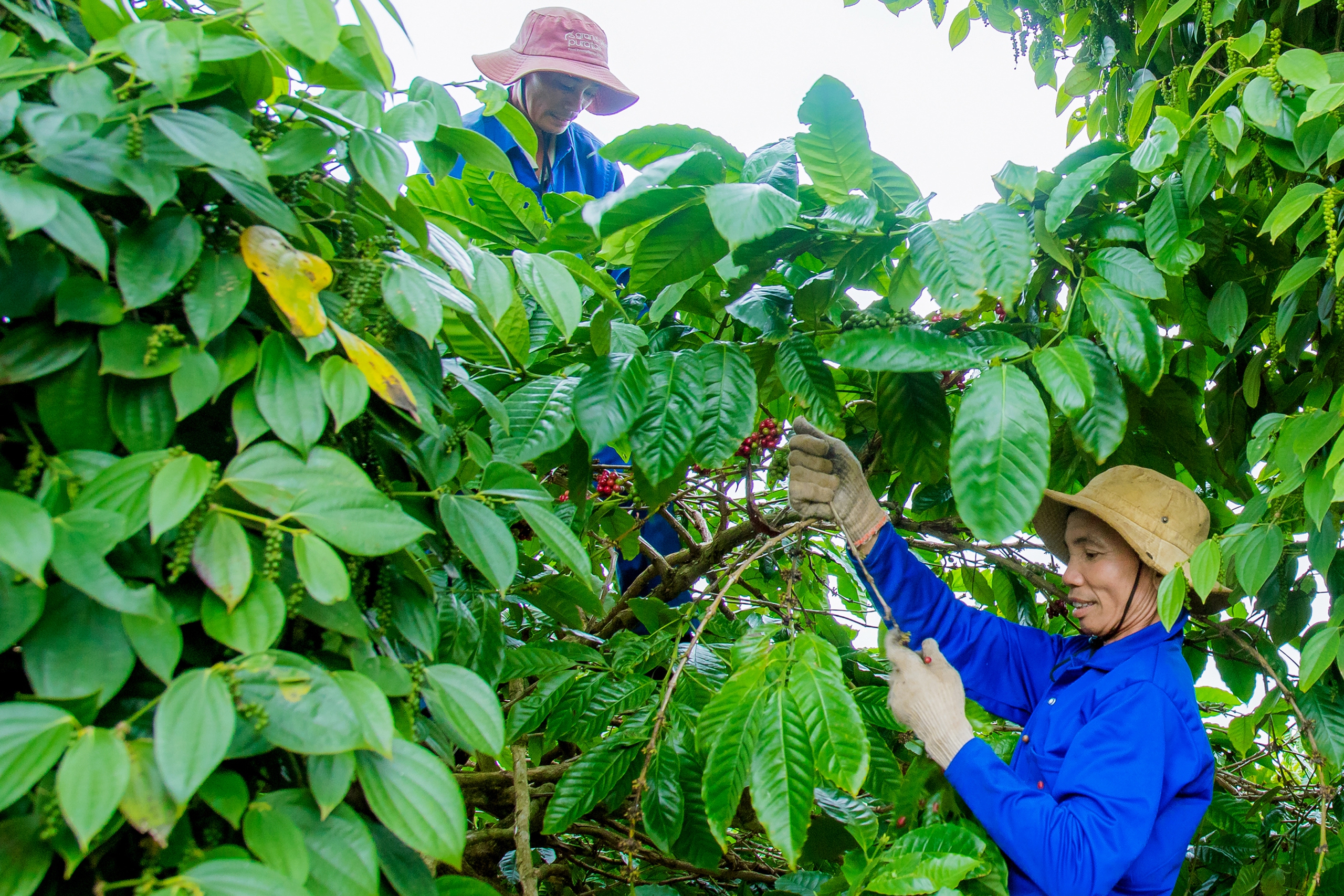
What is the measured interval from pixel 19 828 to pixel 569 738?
93cm

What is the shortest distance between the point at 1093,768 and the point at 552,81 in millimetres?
2178

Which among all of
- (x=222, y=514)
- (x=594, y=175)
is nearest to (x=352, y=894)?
(x=222, y=514)

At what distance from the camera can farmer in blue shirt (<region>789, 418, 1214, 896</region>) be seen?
1311 mm

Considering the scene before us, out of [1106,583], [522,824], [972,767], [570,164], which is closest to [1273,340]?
[1106,583]

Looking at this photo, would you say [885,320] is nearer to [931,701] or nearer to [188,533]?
[931,701]

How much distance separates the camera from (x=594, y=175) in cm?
294

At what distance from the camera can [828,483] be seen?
1605mm

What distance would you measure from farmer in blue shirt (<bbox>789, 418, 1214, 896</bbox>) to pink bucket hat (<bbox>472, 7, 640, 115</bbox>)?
1.46m

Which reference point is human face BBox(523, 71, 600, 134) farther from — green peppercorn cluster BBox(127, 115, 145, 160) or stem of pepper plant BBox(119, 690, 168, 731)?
stem of pepper plant BBox(119, 690, 168, 731)

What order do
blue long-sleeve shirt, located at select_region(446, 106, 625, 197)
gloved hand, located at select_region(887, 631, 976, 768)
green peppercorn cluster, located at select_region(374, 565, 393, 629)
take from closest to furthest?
green peppercorn cluster, located at select_region(374, 565, 393, 629) → gloved hand, located at select_region(887, 631, 976, 768) → blue long-sleeve shirt, located at select_region(446, 106, 625, 197)

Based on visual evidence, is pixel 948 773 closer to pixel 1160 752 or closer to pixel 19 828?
pixel 1160 752

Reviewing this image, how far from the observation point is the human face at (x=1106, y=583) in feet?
5.38

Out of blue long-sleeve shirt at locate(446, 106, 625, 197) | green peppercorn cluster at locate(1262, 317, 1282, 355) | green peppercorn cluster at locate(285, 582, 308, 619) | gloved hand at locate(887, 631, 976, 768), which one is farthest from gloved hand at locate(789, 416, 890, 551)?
blue long-sleeve shirt at locate(446, 106, 625, 197)

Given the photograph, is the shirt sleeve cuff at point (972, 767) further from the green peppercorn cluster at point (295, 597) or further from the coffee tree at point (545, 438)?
the green peppercorn cluster at point (295, 597)
